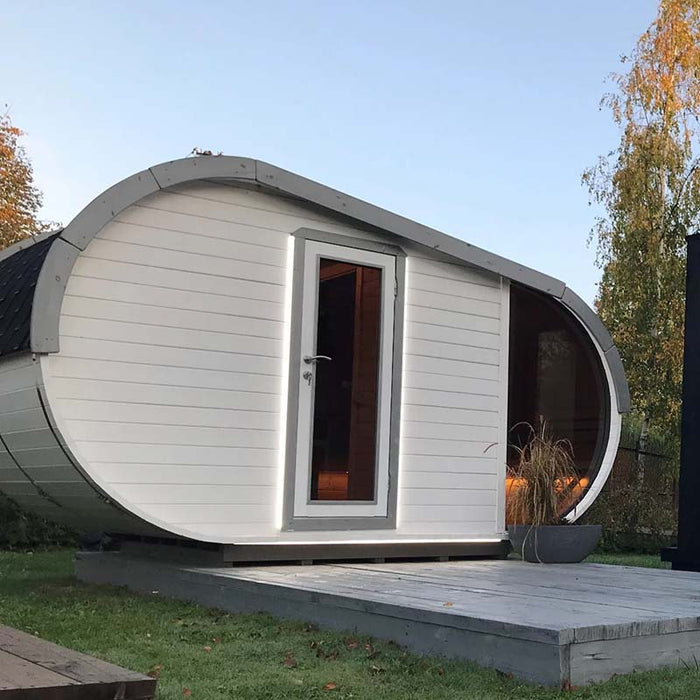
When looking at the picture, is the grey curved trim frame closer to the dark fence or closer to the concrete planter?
the concrete planter

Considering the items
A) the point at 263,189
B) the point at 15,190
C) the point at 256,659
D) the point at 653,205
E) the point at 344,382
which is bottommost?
the point at 256,659

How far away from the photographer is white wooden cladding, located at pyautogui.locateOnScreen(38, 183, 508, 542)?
569 centimetres

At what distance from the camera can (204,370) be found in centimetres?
610

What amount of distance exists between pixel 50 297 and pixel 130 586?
2.05 metres

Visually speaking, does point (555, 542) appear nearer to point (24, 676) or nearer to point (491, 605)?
point (491, 605)

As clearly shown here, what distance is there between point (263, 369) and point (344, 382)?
598 mm

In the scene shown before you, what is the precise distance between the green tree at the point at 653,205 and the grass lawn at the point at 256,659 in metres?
9.89

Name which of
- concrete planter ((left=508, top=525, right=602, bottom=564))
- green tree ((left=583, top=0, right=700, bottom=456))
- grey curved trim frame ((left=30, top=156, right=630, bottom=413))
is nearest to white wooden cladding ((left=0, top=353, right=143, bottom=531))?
grey curved trim frame ((left=30, top=156, right=630, bottom=413))

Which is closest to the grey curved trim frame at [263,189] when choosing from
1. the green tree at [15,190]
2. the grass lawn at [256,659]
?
the grass lawn at [256,659]

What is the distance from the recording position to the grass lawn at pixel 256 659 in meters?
3.56

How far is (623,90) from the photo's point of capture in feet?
53.7

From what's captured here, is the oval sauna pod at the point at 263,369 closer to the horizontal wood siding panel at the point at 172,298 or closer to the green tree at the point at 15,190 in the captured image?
the horizontal wood siding panel at the point at 172,298

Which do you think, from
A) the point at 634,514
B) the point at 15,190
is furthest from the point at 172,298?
the point at 15,190

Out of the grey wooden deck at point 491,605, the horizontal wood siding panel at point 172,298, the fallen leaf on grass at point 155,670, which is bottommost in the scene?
the fallen leaf on grass at point 155,670
